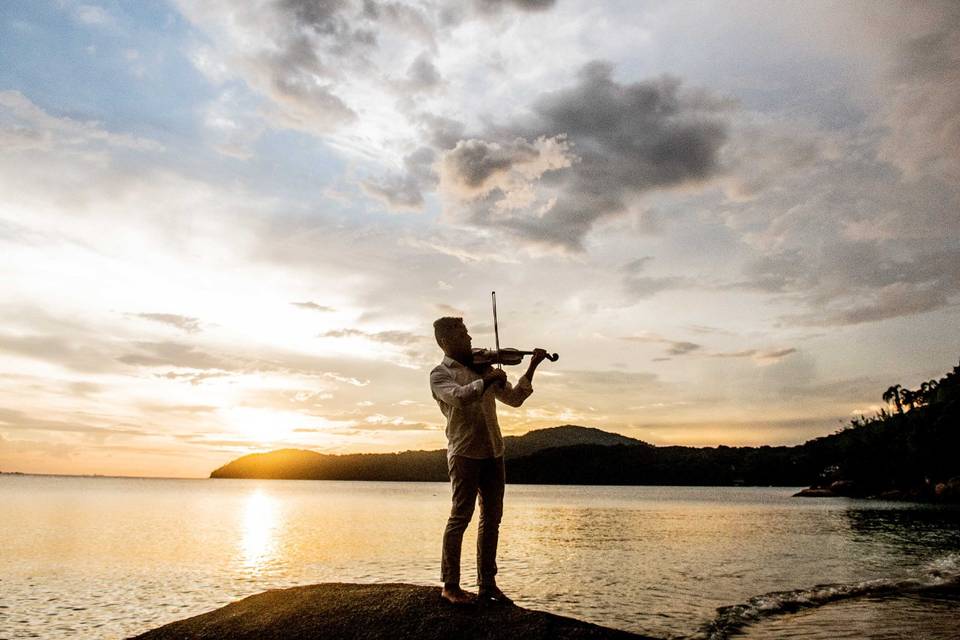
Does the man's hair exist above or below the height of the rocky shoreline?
above

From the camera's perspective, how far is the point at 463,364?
6449 mm

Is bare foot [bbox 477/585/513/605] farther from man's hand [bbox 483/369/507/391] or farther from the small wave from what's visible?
the small wave

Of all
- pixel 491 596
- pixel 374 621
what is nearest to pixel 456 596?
pixel 491 596

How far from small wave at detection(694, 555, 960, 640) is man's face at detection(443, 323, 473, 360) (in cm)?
776

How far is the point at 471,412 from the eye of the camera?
6.19 metres

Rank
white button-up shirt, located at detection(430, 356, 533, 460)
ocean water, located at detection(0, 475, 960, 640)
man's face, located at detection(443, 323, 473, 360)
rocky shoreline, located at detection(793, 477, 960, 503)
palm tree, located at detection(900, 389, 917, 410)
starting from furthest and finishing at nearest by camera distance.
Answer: palm tree, located at detection(900, 389, 917, 410), rocky shoreline, located at detection(793, 477, 960, 503), ocean water, located at detection(0, 475, 960, 640), man's face, located at detection(443, 323, 473, 360), white button-up shirt, located at detection(430, 356, 533, 460)

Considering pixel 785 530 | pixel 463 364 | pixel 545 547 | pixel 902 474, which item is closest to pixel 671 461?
pixel 902 474

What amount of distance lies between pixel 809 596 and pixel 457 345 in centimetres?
1259

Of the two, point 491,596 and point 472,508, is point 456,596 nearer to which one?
point 491,596

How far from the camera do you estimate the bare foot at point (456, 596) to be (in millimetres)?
5863

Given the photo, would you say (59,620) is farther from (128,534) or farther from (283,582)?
(128,534)

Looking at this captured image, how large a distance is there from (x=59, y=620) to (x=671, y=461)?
19967 cm

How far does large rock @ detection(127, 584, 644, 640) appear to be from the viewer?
5.46 metres

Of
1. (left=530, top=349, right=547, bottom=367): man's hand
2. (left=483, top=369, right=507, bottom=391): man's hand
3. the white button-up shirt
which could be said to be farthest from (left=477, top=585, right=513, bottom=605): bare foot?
(left=530, top=349, right=547, bottom=367): man's hand
